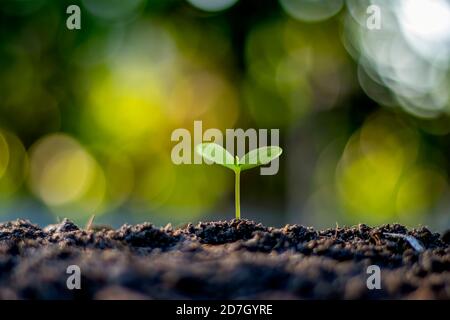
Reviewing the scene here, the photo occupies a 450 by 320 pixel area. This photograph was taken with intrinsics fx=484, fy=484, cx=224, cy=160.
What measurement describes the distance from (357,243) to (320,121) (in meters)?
3.95

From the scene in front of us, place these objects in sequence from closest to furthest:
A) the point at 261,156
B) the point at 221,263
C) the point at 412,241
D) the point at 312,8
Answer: the point at 221,263 < the point at 412,241 < the point at 261,156 < the point at 312,8

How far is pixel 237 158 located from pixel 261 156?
0.24 ft

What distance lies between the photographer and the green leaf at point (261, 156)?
1134 mm

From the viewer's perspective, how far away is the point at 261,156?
116 centimetres

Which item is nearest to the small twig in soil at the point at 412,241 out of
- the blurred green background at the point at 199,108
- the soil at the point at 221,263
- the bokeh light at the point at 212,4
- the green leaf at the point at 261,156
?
the soil at the point at 221,263

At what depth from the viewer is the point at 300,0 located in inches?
184

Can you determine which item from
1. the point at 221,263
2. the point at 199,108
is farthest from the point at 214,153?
the point at 199,108

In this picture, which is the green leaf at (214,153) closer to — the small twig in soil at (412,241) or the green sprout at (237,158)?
the green sprout at (237,158)

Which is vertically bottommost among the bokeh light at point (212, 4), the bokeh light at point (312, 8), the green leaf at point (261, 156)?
the green leaf at point (261, 156)

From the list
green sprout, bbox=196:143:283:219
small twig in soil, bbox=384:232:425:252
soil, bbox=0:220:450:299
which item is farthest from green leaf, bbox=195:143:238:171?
small twig in soil, bbox=384:232:425:252

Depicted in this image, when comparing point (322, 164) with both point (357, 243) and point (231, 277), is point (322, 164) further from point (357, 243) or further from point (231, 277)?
point (231, 277)

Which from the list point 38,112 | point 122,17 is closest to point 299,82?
point 122,17

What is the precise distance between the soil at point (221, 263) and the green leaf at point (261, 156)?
0.51ft

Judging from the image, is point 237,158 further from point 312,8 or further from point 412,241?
point 312,8
